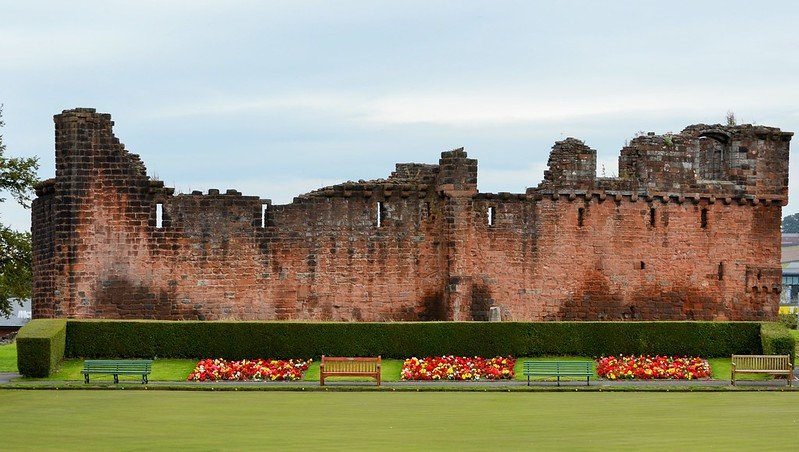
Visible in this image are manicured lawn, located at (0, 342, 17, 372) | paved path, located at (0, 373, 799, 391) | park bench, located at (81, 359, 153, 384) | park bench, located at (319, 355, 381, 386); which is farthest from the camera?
manicured lawn, located at (0, 342, 17, 372)

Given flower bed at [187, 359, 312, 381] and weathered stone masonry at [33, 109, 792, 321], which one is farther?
weathered stone masonry at [33, 109, 792, 321]

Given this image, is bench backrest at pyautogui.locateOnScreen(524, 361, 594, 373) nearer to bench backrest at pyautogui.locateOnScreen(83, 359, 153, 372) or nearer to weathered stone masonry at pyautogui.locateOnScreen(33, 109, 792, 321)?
weathered stone masonry at pyautogui.locateOnScreen(33, 109, 792, 321)

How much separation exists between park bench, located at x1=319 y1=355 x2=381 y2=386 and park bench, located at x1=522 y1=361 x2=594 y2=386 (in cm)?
408

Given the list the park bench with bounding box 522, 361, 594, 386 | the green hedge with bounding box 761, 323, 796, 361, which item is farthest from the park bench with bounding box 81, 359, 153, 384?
the green hedge with bounding box 761, 323, 796, 361

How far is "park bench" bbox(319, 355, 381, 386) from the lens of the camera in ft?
131

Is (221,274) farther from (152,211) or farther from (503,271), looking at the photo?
(503,271)

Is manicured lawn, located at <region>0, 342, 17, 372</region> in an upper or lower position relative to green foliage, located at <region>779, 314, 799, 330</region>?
lower

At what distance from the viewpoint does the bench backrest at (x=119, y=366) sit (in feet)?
133

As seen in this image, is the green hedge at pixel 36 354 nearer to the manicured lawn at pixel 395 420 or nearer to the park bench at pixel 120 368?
the park bench at pixel 120 368

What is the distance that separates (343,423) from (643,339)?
18188 millimetres

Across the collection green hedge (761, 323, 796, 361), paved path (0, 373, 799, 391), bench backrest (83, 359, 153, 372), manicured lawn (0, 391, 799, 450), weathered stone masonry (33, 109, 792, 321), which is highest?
weathered stone masonry (33, 109, 792, 321)

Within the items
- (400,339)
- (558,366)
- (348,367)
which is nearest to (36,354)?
(348,367)

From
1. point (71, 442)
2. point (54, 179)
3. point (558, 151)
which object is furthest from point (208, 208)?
point (71, 442)

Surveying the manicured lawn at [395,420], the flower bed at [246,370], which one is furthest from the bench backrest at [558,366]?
the flower bed at [246,370]
